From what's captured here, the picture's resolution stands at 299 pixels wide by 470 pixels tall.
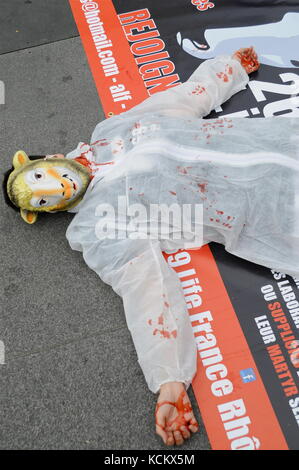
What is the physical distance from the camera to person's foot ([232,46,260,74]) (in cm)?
151

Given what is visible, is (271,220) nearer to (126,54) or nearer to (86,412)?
(86,412)

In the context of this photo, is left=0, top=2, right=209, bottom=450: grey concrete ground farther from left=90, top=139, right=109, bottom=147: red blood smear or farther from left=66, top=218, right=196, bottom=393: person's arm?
left=90, top=139, right=109, bottom=147: red blood smear

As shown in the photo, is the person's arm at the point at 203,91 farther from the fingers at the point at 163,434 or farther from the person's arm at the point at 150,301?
the fingers at the point at 163,434

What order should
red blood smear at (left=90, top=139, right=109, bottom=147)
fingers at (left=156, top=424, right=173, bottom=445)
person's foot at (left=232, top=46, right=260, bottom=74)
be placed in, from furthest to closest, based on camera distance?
person's foot at (left=232, top=46, right=260, bottom=74), red blood smear at (left=90, top=139, right=109, bottom=147), fingers at (left=156, top=424, right=173, bottom=445)

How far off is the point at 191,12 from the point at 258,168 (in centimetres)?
81

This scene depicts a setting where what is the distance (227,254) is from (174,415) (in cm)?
43

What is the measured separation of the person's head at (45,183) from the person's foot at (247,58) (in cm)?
63

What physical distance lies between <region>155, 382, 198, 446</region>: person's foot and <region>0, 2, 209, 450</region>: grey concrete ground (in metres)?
0.04

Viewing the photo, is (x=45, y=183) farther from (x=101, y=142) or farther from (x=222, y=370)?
(x=222, y=370)

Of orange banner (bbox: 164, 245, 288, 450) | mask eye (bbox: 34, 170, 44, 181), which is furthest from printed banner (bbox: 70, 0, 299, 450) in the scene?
mask eye (bbox: 34, 170, 44, 181)

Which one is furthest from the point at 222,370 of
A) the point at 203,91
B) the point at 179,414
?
the point at 203,91

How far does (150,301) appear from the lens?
111 cm

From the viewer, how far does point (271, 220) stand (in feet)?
3.80

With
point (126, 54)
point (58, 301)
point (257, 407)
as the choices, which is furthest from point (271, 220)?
point (126, 54)
